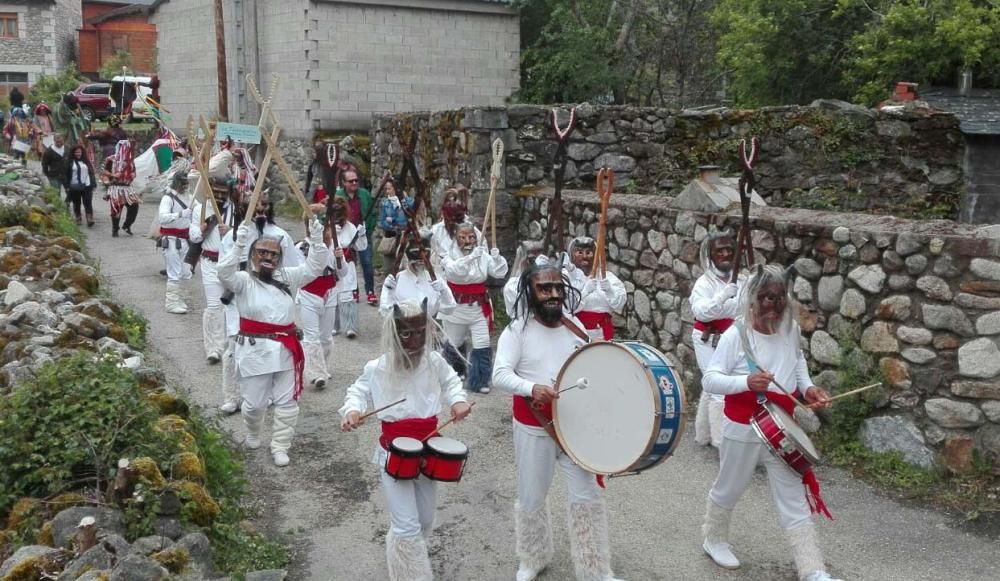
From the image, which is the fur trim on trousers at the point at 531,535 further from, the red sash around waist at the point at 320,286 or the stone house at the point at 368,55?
the stone house at the point at 368,55

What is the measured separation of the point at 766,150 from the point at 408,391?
7.29m

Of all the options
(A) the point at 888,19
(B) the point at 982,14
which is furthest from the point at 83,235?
(B) the point at 982,14

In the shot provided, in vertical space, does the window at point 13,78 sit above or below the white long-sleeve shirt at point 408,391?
above

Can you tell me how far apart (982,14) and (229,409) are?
11334 millimetres

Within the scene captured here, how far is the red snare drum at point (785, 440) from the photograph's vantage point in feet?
15.7

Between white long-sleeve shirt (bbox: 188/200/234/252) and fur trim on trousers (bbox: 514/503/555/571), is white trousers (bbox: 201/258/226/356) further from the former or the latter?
fur trim on trousers (bbox: 514/503/555/571)

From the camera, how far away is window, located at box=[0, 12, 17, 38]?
40719 mm

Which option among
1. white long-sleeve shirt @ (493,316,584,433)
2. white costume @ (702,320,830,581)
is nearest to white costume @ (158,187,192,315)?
white long-sleeve shirt @ (493,316,584,433)

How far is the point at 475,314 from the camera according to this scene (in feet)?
28.8

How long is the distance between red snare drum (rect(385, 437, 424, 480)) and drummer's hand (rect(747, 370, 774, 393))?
5.38ft

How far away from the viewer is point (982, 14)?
13.6 meters

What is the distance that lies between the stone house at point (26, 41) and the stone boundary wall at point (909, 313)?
40.2m

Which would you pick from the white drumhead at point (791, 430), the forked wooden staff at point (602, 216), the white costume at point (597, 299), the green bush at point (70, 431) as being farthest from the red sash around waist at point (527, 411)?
the white costume at point (597, 299)

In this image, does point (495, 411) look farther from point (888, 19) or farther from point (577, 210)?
point (888, 19)
